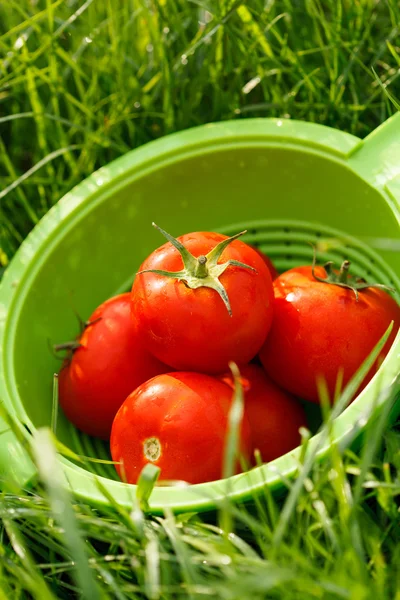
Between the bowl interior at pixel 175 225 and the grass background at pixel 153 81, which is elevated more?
the grass background at pixel 153 81

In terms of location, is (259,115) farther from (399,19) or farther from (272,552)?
(272,552)

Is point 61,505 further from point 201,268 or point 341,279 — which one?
point 341,279

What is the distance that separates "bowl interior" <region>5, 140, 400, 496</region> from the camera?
1355 mm

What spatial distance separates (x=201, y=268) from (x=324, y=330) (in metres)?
0.23

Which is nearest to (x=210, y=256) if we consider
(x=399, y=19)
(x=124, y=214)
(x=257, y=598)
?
(x=124, y=214)

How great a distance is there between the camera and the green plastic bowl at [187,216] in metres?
1.32

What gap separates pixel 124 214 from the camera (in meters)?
1.48

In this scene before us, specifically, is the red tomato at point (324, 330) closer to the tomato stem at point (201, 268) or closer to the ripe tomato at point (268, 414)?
the ripe tomato at point (268, 414)

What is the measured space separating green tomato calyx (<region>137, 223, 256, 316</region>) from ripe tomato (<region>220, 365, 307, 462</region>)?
0.18 meters

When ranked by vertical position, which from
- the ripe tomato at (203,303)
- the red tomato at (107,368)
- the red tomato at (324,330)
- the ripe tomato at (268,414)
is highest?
the ripe tomato at (203,303)

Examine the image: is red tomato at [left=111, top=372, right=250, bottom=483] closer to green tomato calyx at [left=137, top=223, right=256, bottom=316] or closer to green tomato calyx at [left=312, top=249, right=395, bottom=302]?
green tomato calyx at [left=137, top=223, right=256, bottom=316]

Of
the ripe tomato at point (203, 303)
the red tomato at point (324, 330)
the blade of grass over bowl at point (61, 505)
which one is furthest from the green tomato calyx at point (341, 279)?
the blade of grass over bowl at point (61, 505)

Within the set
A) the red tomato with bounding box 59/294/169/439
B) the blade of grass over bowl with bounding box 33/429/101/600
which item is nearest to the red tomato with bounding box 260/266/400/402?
the red tomato with bounding box 59/294/169/439

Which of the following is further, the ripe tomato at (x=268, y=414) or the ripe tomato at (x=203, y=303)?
the ripe tomato at (x=268, y=414)
